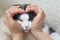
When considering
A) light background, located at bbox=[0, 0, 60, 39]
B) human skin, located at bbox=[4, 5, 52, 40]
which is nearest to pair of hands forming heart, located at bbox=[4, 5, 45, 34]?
human skin, located at bbox=[4, 5, 52, 40]

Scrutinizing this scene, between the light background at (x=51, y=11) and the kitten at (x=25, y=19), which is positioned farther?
the light background at (x=51, y=11)

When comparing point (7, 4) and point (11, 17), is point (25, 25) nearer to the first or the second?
point (11, 17)

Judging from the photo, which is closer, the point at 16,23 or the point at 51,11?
the point at 16,23

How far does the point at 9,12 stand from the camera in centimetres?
89

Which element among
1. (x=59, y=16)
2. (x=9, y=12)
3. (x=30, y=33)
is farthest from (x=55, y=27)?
(x=9, y=12)

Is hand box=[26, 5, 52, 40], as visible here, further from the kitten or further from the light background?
the light background

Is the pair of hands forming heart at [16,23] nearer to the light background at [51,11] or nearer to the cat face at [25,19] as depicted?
the cat face at [25,19]

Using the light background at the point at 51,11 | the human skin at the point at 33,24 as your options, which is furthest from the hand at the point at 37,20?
the light background at the point at 51,11

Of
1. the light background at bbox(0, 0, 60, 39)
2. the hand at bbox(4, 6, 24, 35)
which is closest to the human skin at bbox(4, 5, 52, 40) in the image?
the hand at bbox(4, 6, 24, 35)

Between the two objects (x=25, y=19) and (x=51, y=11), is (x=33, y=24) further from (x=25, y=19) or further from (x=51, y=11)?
(x=51, y=11)

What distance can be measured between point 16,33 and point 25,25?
7 cm

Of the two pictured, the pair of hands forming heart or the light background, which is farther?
the light background

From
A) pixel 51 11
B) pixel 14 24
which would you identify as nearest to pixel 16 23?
pixel 14 24

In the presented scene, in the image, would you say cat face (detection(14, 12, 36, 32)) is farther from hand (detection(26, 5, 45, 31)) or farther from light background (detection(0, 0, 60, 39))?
light background (detection(0, 0, 60, 39))
